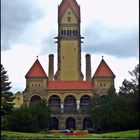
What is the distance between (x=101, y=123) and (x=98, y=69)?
34.3m

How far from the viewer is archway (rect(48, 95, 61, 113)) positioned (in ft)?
318

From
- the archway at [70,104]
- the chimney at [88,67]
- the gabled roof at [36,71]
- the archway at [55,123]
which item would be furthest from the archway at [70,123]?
the chimney at [88,67]

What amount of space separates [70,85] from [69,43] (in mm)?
14970

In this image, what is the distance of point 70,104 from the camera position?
97938 mm

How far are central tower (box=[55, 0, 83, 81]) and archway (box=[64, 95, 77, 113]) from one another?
29.3 feet

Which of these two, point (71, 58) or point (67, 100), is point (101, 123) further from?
point (71, 58)

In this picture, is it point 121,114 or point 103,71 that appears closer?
point 121,114

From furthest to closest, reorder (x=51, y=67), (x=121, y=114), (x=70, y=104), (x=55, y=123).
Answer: (x=51, y=67) < (x=70, y=104) < (x=55, y=123) < (x=121, y=114)

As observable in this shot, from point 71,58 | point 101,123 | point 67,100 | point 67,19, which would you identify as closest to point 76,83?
point 67,100

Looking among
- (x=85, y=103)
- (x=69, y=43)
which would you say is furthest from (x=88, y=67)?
(x=85, y=103)

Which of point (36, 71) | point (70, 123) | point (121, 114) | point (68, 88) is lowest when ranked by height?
point (70, 123)

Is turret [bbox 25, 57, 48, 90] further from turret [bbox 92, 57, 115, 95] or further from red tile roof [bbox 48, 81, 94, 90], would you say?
turret [bbox 92, 57, 115, 95]

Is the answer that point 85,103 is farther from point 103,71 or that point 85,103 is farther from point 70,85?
point 103,71

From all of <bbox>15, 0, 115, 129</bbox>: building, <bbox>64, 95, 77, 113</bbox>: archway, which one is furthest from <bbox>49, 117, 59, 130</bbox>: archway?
<bbox>64, 95, 77, 113</bbox>: archway
